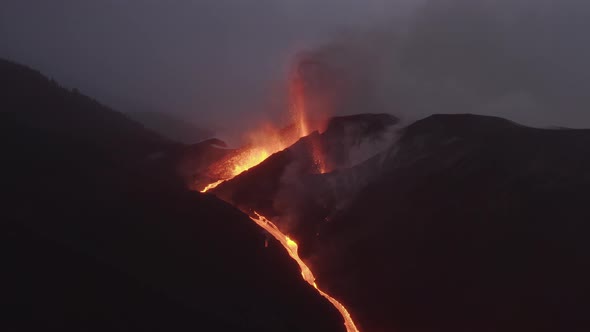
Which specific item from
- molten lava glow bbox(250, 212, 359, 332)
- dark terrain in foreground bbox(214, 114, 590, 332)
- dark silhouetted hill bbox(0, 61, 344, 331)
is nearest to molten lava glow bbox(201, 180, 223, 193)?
dark terrain in foreground bbox(214, 114, 590, 332)

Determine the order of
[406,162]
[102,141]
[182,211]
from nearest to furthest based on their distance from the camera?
[182,211], [406,162], [102,141]

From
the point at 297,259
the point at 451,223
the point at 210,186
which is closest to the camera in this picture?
the point at 451,223

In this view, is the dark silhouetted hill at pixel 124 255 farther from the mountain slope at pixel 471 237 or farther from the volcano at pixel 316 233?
the mountain slope at pixel 471 237

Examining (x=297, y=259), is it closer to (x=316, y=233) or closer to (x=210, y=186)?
(x=316, y=233)

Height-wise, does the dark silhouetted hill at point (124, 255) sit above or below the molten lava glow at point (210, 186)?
below

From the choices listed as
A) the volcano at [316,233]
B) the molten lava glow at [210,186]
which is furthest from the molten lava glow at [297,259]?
the molten lava glow at [210,186]

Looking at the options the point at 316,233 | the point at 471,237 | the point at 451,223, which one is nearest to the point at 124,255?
the point at 316,233

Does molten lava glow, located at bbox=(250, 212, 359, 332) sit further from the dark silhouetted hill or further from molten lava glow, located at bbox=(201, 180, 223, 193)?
molten lava glow, located at bbox=(201, 180, 223, 193)

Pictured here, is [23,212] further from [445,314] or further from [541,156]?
[541,156]

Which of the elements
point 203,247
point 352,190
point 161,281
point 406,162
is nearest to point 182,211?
point 203,247
